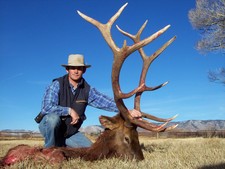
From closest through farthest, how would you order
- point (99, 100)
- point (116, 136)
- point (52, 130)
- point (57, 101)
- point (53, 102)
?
point (116, 136), point (52, 130), point (53, 102), point (57, 101), point (99, 100)

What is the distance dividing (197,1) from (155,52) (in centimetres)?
1736

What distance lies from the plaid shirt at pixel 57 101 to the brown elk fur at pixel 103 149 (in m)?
0.89

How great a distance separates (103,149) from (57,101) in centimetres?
145

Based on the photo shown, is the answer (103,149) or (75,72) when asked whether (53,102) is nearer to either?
(75,72)

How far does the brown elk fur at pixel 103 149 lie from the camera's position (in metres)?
4.89

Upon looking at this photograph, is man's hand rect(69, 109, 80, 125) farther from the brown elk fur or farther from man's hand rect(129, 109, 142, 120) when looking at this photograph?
man's hand rect(129, 109, 142, 120)

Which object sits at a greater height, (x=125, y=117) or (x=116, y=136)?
(x=125, y=117)

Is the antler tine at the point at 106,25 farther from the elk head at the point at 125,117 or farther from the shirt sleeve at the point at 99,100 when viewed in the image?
the shirt sleeve at the point at 99,100

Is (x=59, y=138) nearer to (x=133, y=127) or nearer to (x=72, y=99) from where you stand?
(x=72, y=99)

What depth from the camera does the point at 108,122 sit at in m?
5.50

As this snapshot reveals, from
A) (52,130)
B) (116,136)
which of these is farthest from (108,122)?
(52,130)

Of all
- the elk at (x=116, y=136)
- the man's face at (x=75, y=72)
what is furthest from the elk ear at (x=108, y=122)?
the man's face at (x=75, y=72)

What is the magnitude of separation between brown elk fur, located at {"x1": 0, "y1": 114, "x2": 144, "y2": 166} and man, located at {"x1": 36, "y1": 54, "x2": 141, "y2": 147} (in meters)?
0.82

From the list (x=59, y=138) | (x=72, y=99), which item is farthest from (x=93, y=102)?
(x=59, y=138)
